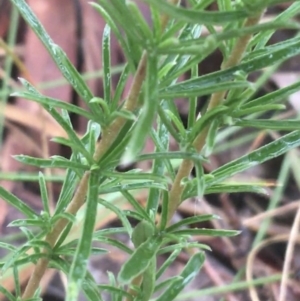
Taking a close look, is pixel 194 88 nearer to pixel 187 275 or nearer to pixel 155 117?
pixel 155 117

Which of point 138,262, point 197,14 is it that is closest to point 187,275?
point 138,262

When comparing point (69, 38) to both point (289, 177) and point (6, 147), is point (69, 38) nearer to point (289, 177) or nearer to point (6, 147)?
point (6, 147)

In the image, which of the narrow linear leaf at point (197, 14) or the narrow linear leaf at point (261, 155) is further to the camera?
the narrow linear leaf at point (261, 155)

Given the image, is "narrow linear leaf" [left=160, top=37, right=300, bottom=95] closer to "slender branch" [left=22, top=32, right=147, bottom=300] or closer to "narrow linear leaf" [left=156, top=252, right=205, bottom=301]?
"slender branch" [left=22, top=32, right=147, bottom=300]

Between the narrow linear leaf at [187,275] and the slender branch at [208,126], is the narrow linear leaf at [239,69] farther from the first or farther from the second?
the narrow linear leaf at [187,275]

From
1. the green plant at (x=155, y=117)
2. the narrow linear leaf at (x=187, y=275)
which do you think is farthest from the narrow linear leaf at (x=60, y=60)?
the narrow linear leaf at (x=187, y=275)

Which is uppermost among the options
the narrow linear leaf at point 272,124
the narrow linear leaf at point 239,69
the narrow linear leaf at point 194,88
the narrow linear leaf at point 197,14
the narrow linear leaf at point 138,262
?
the narrow linear leaf at point 197,14

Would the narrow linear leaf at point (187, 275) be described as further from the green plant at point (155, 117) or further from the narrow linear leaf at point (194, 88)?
the narrow linear leaf at point (194, 88)

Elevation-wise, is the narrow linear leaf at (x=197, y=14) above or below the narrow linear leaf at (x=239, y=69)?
above

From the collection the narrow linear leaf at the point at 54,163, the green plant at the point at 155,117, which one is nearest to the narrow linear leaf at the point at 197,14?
the green plant at the point at 155,117
